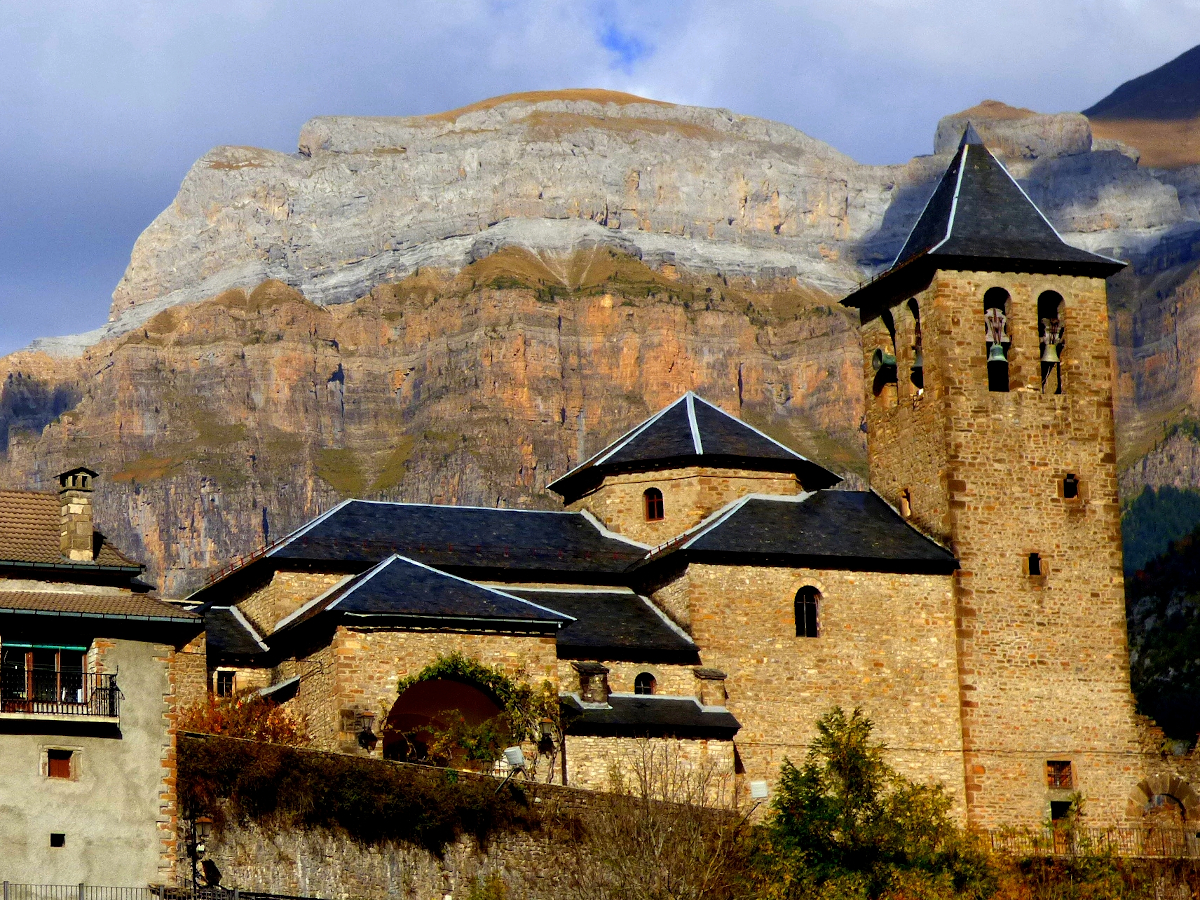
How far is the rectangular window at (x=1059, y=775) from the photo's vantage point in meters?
50.4

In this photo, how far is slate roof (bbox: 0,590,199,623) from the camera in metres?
37.7

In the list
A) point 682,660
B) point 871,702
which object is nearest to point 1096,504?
point 871,702

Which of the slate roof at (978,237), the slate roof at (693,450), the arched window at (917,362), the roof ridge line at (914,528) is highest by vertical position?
the slate roof at (978,237)

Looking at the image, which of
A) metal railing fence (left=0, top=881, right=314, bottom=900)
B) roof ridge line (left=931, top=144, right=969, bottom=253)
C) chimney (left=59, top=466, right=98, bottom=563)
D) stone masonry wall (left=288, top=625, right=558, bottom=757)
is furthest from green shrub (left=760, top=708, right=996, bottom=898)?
roof ridge line (left=931, top=144, right=969, bottom=253)

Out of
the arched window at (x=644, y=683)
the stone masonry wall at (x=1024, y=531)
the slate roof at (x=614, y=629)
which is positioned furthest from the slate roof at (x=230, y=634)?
the stone masonry wall at (x=1024, y=531)

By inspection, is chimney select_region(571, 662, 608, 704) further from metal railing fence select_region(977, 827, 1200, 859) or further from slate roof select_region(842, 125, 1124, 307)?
slate roof select_region(842, 125, 1124, 307)

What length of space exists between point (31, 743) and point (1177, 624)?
66779 mm

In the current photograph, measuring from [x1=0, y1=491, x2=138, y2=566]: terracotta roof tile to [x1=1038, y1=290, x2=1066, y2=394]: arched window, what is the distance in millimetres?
25150

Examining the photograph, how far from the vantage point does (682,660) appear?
48969 mm

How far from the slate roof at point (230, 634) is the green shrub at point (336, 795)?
10.2 m

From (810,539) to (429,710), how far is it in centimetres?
1018

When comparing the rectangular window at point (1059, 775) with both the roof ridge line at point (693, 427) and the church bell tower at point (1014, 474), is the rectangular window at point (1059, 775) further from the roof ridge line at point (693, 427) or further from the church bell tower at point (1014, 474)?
the roof ridge line at point (693, 427)

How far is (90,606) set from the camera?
126ft

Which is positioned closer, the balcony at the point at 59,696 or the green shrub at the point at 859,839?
the balcony at the point at 59,696
